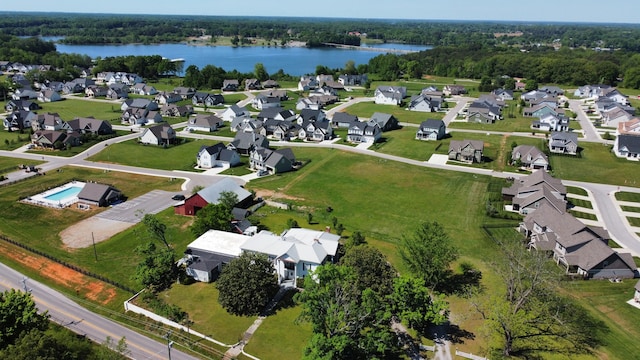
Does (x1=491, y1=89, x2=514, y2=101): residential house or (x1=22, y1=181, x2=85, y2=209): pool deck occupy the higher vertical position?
(x1=491, y1=89, x2=514, y2=101): residential house

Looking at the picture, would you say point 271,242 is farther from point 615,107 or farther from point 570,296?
point 615,107

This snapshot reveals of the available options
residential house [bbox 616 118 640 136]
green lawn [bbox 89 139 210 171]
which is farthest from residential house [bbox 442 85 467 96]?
green lawn [bbox 89 139 210 171]

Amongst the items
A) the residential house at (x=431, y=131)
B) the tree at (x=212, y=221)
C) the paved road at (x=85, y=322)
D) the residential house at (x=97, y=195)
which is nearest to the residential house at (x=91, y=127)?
the residential house at (x=97, y=195)

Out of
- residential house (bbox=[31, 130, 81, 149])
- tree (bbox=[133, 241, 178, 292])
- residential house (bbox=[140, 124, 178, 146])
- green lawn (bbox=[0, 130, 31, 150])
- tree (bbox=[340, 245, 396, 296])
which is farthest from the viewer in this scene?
residential house (bbox=[140, 124, 178, 146])

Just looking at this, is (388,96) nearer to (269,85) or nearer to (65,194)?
(269,85)

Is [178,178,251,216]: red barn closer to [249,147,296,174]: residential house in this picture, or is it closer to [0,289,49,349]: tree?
[249,147,296,174]: residential house

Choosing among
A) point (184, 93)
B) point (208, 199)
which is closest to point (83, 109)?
point (184, 93)
